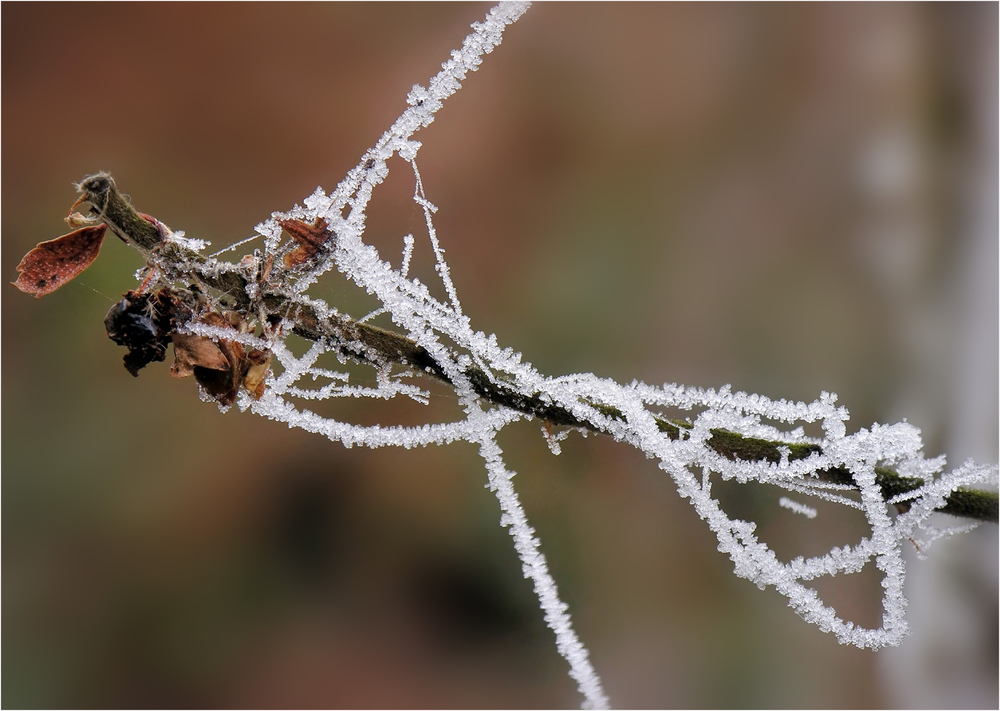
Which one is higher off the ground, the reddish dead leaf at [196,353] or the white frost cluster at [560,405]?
the white frost cluster at [560,405]

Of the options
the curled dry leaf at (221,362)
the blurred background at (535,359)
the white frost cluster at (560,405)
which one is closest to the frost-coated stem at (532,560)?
the white frost cluster at (560,405)

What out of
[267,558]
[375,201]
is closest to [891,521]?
[375,201]

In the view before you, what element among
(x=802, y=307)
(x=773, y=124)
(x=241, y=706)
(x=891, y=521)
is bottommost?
(x=241, y=706)

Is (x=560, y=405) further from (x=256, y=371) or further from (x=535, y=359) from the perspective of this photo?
(x=535, y=359)

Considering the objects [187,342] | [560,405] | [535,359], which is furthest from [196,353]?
[535,359]

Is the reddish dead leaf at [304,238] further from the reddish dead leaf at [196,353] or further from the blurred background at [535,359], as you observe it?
the blurred background at [535,359]

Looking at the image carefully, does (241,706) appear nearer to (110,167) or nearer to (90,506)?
(90,506)
